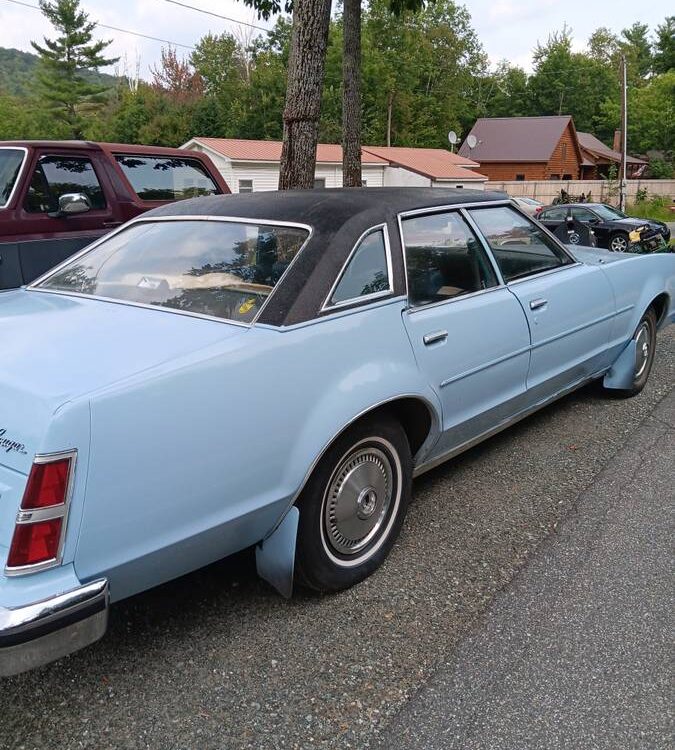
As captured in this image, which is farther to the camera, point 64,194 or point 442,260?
point 64,194

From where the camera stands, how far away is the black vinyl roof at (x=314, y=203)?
3086mm

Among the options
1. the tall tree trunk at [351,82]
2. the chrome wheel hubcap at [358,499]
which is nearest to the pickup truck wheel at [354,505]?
the chrome wheel hubcap at [358,499]

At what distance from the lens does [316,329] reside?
8.61 ft

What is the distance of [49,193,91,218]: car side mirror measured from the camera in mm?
5816

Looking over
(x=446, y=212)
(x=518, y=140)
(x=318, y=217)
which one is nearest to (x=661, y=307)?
(x=446, y=212)

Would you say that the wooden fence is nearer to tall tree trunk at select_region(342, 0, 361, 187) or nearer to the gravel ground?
tall tree trunk at select_region(342, 0, 361, 187)

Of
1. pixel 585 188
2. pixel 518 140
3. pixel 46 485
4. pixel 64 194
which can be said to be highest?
pixel 518 140

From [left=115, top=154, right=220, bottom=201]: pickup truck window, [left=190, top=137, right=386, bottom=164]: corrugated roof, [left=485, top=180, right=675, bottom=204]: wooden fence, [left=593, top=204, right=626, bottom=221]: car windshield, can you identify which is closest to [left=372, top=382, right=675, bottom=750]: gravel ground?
[left=115, top=154, right=220, bottom=201]: pickup truck window

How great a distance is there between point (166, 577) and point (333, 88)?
50757 mm

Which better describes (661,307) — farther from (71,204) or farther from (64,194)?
(64,194)

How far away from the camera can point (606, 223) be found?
20312 mm

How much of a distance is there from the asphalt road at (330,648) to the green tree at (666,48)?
7328 centimetres

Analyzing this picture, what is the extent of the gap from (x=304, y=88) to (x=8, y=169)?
2.69 meters

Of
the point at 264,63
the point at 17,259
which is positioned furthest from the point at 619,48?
the point at 17,259
